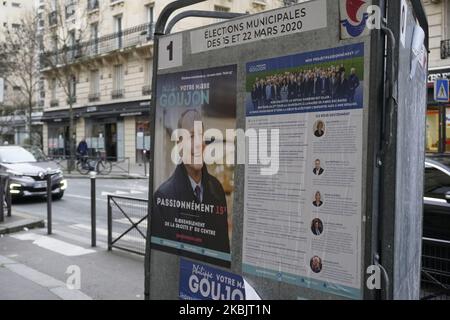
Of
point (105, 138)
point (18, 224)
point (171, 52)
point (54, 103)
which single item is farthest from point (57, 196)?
point (54, 103)

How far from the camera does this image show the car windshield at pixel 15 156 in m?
15.1

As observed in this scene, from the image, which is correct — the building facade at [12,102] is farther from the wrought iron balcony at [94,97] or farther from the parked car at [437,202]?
the parked car at [437,202]

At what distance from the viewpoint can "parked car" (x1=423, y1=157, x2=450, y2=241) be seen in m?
6.48

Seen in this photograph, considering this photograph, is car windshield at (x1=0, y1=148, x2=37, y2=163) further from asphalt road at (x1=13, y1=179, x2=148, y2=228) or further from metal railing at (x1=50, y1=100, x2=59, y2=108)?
metal railing at (x1=50, y1=100, x2=59, y2=108)

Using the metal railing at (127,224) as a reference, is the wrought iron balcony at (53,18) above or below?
above

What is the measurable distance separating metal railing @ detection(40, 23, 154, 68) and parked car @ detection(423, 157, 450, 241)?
2889 centimetres

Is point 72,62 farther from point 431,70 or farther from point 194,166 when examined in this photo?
point 194,166

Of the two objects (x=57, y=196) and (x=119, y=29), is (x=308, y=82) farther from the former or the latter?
(x=119, y=29)

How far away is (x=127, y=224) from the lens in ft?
24.9

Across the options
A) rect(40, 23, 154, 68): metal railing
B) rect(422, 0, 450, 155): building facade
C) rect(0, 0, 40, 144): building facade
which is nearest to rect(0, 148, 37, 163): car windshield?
rect(422, 0, 450, 155): building facade

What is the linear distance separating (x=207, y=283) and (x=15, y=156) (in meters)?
13.8

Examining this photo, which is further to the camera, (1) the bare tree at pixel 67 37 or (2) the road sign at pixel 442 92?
(1) the bare tree at pixel 67 37

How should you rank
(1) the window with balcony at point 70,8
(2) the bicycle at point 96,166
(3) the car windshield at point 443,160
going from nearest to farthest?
(3) the car windshield at point 443,160 → (2) the bicycle at point 96,166 → (1) the window with balcony at point 70,8

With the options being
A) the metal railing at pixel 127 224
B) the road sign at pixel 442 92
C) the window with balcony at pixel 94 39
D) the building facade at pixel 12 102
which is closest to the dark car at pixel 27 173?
the metal railing at pixel 127 224
